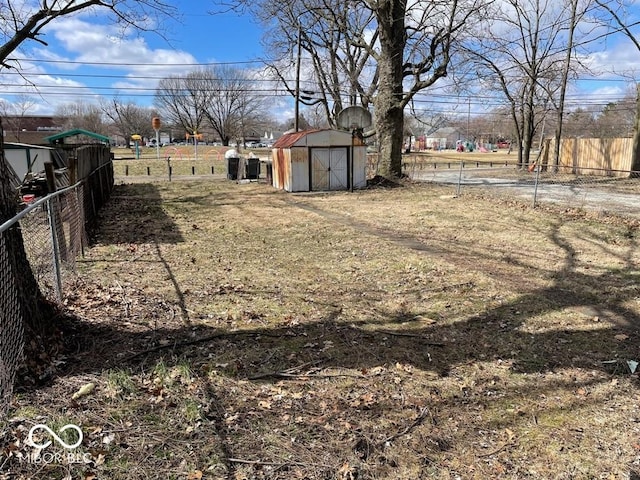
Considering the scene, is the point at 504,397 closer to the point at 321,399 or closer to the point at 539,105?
the point at 321,399

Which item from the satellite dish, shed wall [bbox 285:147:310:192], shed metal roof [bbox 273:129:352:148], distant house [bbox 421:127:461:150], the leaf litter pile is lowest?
the leaf litter pile

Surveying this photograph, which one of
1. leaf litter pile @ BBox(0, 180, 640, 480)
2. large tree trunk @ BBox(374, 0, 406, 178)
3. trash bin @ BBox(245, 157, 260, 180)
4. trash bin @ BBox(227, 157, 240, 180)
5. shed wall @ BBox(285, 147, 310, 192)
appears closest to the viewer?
leaf litter pile @ BBox(0, 180, 640, 480)

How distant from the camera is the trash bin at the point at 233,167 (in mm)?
25108

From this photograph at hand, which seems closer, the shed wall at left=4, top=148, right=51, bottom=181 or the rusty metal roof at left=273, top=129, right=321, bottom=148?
the rusty metal roof at left=273, top=129, right=321, bottom=148

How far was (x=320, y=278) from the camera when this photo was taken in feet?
21.2

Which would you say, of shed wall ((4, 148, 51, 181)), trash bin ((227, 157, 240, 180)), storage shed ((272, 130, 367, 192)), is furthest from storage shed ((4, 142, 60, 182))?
storage shed ((272, 130, 367, 192))

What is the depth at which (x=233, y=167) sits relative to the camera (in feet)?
82.8

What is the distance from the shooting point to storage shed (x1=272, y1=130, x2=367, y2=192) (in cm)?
1838

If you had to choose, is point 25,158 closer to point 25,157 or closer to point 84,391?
point 25,157

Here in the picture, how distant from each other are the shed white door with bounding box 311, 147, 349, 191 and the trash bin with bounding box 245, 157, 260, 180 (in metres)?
6.77

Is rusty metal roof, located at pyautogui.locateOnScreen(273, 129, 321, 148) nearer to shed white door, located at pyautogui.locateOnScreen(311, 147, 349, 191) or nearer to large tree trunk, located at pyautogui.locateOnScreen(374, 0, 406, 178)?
shed white door, located at pyautogui.locateOnScreen(311, 147, 349, 191)

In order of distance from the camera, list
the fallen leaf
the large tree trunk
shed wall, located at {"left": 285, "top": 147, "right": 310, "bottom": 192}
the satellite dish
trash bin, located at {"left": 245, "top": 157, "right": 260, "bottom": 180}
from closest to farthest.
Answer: the fallen leaf < shed wall, located at {"left": 285, "top": 147, "right": 310, "bottom": 192} < the large tree trunk < the satellite dish < trash bin, located at {"left": 245, "top": 157, "right": 260, "bottom": 180}

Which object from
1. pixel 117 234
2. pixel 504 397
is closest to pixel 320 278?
pixel 504 397

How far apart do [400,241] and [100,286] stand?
18.0 ft
